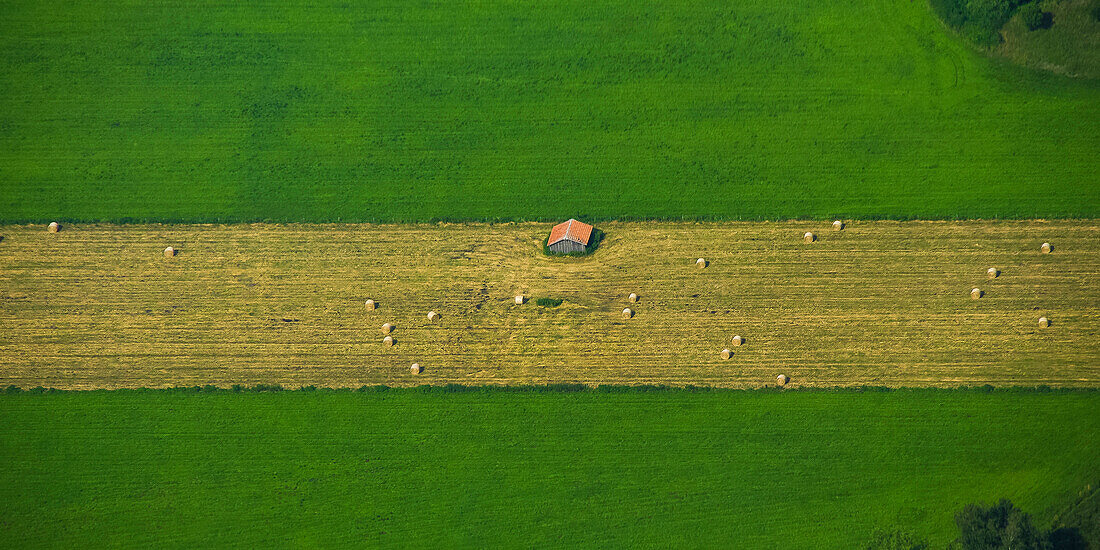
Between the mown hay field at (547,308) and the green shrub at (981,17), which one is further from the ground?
the green shrub at (981,17)

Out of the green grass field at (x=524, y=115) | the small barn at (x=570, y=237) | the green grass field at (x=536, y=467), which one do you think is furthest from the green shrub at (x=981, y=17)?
the small barn at (x=570, y=237)

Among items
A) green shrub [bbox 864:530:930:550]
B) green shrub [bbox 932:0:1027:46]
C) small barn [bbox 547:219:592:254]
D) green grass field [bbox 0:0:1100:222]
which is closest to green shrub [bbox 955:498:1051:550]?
green shrub [bbox 864:530:930:550]

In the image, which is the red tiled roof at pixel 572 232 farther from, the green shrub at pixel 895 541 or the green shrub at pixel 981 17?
the green shrub at pixel 981 17

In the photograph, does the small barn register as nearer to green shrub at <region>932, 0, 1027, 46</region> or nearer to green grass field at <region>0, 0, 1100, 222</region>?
green grass field at <region>0, 0, 1100, 222</region>

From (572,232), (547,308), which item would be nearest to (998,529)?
(547,308)

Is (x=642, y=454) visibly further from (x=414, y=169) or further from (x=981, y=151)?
(x=981, y=151)

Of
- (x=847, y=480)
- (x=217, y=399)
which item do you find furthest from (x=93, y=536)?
(x=847, y=480)
